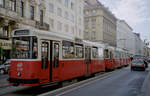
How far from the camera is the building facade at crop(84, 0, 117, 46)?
6975 cm

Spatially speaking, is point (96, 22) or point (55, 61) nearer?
point (55, 61)

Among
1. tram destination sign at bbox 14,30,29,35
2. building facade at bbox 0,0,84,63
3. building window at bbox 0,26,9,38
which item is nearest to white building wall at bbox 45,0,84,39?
building facade at bbox 0,0,84,63

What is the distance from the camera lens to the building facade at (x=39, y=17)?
28.3m

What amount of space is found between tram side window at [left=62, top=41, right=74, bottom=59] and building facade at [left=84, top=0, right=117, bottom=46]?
56.2 metres

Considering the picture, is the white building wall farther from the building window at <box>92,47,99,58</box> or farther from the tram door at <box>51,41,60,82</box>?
the tram door at <box>51,41,60,82</box>

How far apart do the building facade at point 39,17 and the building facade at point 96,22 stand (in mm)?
17490

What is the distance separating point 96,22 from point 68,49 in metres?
58.4

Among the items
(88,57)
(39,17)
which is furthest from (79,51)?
(39,17)

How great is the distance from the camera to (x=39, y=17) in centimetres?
3619

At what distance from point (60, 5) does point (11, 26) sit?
15.5m

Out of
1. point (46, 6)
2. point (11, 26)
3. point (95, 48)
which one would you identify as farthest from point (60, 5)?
point (95, 48)

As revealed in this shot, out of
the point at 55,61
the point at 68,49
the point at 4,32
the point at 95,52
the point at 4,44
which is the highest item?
the point at 4,32

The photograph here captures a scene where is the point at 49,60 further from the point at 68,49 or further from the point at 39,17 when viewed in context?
the point at 39,17

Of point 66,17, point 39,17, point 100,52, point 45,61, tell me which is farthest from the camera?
point 66,17
